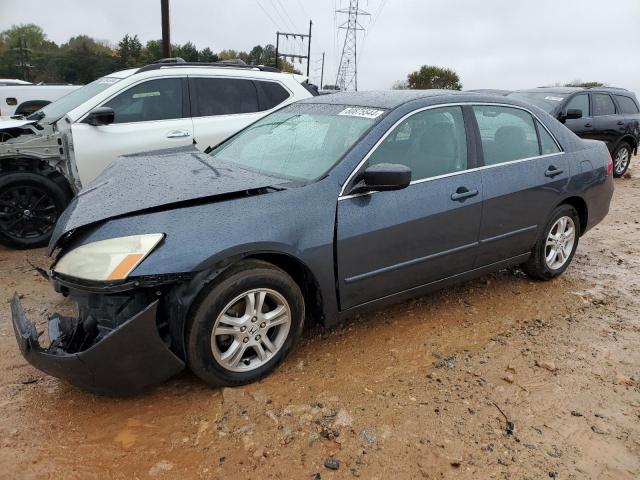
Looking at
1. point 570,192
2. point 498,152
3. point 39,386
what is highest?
point 498,152

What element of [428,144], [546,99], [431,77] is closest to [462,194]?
[428,144]

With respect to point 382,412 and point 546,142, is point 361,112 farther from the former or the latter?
point 382,412

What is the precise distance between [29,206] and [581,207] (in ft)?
17.8

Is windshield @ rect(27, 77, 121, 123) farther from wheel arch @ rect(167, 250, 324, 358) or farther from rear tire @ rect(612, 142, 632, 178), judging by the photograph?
rear tire @ rect(612, 142, 632, 178)

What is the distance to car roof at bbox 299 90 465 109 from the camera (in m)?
3.64

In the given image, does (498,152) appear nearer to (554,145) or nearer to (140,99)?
(554,145)

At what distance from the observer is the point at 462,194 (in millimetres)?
3607

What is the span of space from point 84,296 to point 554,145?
12.3 ft

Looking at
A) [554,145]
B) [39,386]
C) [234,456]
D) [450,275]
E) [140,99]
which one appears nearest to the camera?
[234,456]

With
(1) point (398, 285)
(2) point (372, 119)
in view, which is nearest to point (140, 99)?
(2) point (372, 119)

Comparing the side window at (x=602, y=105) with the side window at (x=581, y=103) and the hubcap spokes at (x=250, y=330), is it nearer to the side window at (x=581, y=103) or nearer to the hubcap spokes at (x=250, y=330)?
the side window at (x=581, y=103)


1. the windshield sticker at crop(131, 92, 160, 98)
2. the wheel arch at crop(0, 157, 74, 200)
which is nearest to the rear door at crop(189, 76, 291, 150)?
the windshield sticker at crop(131, 92, 160, 98)

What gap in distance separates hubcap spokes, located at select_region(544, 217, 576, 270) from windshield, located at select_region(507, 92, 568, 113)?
5.57m

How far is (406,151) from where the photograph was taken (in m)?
3.47
